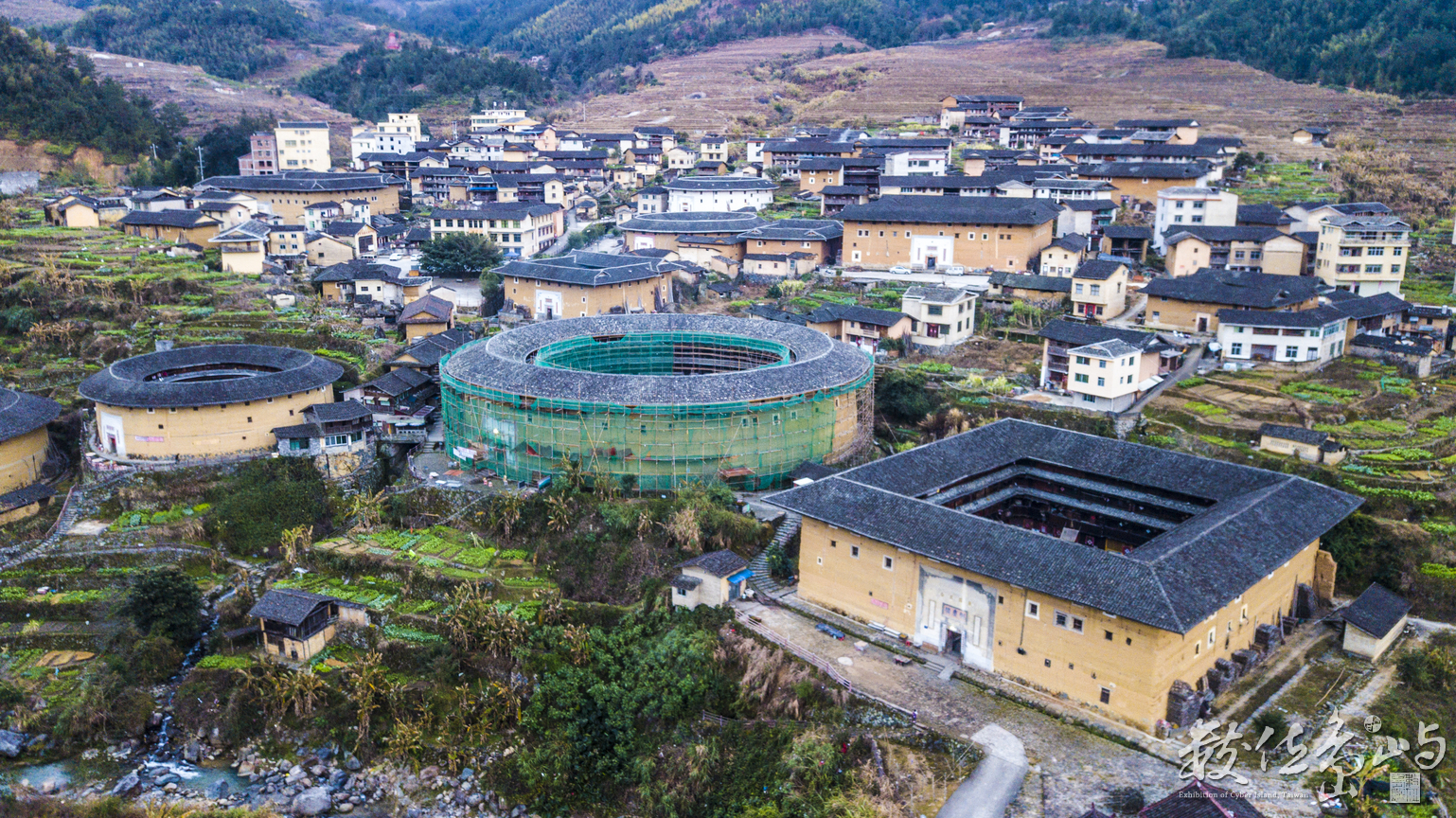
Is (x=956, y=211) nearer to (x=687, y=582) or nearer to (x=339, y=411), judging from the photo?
(x=339, y=411)

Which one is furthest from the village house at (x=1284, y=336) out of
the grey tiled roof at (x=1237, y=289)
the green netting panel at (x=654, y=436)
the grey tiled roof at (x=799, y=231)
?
the grey tiled roof at (x=799, y=231)

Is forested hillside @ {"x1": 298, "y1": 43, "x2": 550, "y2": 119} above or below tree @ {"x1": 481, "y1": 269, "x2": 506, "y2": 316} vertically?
above

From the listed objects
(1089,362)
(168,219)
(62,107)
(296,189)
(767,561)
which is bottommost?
(767,561)

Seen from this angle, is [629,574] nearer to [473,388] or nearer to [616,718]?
[616,718]

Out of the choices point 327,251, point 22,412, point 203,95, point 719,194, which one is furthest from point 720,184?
point 203,95

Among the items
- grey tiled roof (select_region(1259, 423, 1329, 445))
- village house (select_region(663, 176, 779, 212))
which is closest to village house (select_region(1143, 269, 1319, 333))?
grey tiled roof (select_region(1259, 423, 1329, 445))

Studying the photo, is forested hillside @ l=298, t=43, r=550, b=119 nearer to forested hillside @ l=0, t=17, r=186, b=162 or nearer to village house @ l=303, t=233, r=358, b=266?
forested hillside @ l=0, t=17, r=186, b=162
